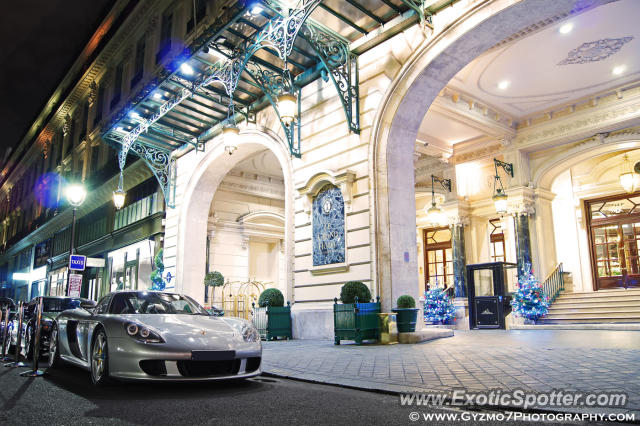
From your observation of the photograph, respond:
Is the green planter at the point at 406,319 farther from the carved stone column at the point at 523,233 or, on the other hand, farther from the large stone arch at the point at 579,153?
the large stone arch at the point at 579,153

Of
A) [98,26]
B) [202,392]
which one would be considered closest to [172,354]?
[202,392]

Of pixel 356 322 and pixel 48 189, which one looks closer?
pixel 356 322

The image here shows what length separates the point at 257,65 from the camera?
14.2 m

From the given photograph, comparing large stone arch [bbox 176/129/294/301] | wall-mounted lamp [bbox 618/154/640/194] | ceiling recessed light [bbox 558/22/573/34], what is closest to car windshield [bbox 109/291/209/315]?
large stone arch [bbox 176/129/294/301]

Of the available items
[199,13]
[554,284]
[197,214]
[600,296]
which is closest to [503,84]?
[554,284]

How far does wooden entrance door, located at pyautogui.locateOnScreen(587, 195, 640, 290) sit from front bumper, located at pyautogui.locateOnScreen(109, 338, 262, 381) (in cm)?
1961

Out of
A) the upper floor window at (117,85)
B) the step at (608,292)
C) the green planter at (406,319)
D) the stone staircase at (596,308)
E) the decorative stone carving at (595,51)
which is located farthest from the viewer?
Answer: the upper floor window at (117,85)

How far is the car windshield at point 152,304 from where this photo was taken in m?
6.63

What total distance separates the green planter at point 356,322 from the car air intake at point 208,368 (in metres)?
5.36

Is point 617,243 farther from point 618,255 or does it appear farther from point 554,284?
point 554,284

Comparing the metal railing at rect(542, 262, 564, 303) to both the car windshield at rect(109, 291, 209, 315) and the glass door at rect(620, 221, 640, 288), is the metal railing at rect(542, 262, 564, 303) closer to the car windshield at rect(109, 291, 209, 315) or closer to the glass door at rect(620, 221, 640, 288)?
the glass door at rect(620, 221, 640, 288)

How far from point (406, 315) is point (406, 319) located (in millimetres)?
100

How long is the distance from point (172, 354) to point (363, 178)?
8066 millimetres

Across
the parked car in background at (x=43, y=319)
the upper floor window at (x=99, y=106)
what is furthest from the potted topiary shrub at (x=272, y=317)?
the upper floor window at (x=99, y=106)
